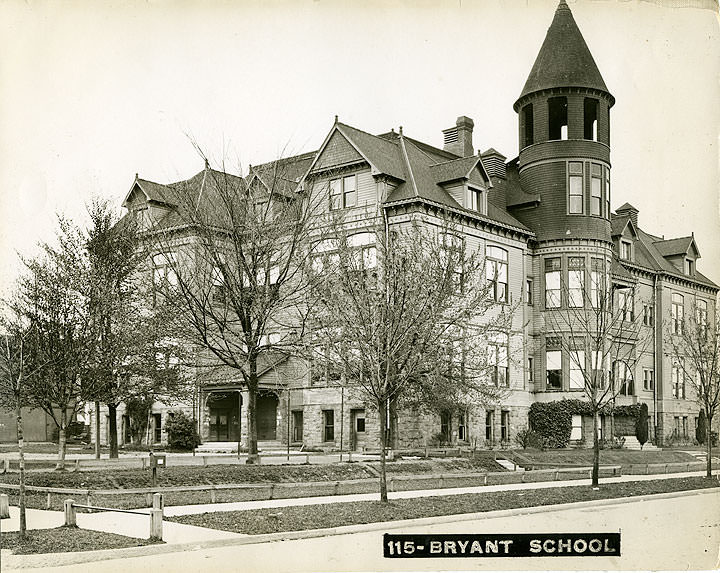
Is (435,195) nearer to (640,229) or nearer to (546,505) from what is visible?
(546,505)

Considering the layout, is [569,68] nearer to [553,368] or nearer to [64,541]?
[553,368]

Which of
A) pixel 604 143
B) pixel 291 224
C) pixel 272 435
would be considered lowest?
pixel 272 435

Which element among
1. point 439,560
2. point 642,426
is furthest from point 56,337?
point 642,426

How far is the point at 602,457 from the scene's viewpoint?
39.0m

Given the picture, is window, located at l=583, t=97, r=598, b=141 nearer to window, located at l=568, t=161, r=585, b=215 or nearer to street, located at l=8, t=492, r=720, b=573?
window, located at l=568, t=161, r=585, b=215

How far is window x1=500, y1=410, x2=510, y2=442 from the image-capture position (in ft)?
145

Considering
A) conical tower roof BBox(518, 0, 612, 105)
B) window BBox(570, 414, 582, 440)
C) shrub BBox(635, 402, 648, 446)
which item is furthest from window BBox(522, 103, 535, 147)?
shrub BBox(635, 402, 648, 446)

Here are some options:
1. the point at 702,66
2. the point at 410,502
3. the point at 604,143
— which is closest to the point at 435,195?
the point at 604,143

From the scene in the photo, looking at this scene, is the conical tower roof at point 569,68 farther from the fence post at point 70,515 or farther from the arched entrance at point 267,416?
A: the fence post at point 70,515

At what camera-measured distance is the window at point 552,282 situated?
46031 millimetres

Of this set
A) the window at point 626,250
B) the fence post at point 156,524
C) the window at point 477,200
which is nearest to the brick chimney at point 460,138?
the window at point 477,200

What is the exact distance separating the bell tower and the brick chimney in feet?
13.8

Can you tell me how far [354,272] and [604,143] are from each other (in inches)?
1030

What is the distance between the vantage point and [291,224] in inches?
1123
